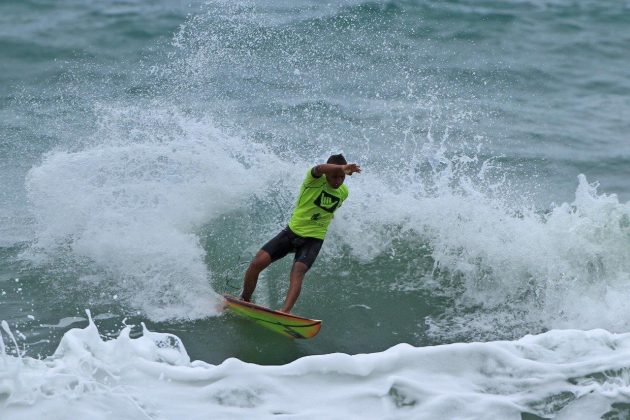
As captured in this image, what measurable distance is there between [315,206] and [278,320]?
1.24m

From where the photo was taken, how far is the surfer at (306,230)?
28.8 ft

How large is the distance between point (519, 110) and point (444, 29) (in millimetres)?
2969

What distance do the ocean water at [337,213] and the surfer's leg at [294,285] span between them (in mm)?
365

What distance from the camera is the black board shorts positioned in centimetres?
891

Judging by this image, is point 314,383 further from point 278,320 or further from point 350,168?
point 350,168

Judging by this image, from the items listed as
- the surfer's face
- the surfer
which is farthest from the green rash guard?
the surfer's face

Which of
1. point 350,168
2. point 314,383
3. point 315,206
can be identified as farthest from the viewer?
point 315,206

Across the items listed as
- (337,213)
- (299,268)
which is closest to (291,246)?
(299,268)

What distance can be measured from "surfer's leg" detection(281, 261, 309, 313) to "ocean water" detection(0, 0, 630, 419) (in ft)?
1.20

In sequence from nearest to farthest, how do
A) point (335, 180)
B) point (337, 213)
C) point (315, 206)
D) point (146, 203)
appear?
point (335, 180) → point (315, 206) → point (146, 203) → point (337, 213)

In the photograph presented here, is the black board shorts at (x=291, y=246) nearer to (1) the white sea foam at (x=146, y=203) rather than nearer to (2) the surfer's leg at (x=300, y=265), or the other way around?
(2) the surfer's leg at (x=300, y=265)

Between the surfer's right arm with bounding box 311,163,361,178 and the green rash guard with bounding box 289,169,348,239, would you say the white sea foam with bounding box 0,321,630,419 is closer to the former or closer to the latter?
the surfer's right arm with bounding box 311,163,361,178

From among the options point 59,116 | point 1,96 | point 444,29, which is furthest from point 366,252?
point 444,29

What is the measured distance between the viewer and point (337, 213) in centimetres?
1052
